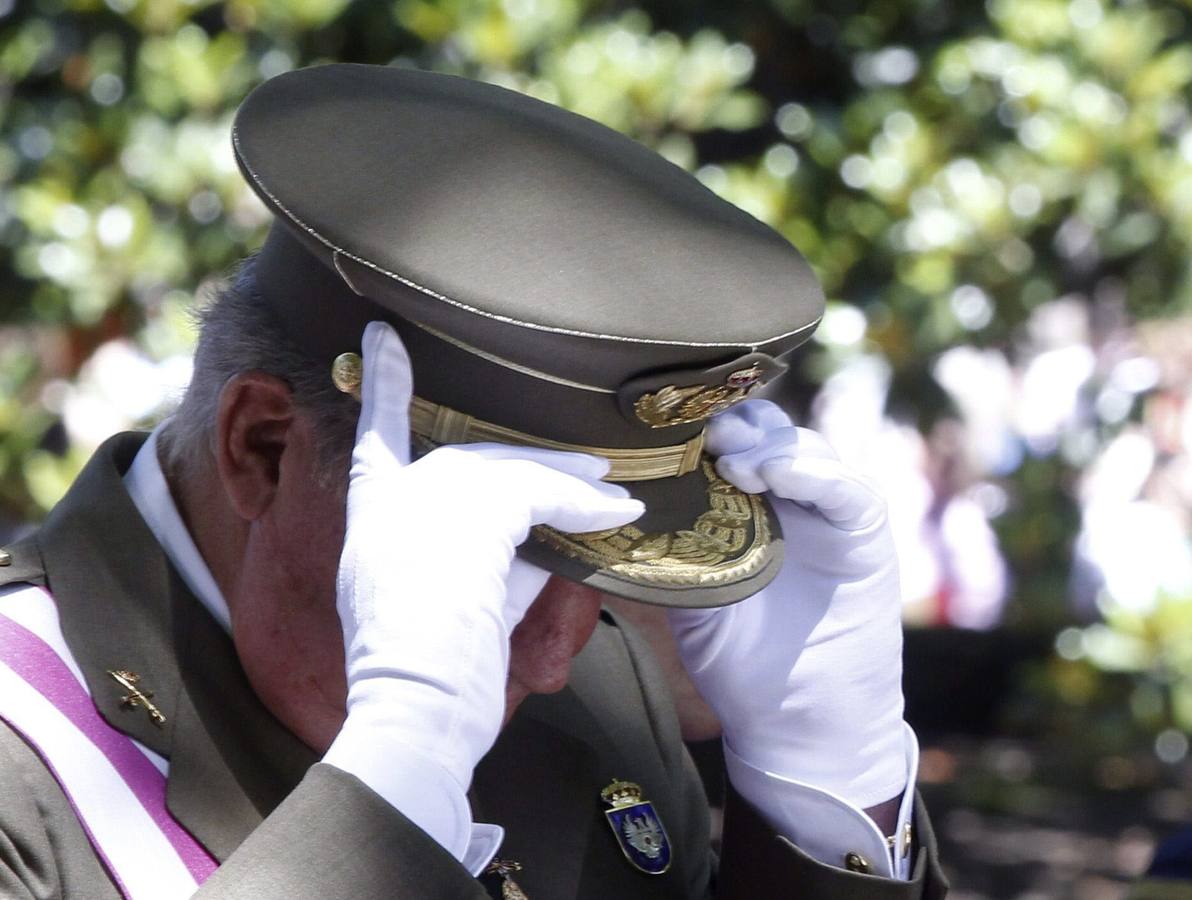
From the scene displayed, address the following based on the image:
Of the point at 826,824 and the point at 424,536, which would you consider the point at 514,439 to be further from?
the point at 826,824

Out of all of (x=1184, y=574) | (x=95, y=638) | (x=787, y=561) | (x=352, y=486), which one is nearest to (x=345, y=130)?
(x=352, y=486)

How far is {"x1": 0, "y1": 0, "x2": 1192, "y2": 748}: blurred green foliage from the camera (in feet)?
13.2

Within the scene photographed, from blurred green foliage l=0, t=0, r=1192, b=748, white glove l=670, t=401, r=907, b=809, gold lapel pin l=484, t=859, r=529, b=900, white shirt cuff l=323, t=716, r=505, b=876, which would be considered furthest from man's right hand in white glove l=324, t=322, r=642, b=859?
blurred green foliage l=0, t=0, r=1192, b=748

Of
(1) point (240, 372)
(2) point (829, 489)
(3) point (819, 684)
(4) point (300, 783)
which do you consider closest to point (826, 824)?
(3) point (819, 684)

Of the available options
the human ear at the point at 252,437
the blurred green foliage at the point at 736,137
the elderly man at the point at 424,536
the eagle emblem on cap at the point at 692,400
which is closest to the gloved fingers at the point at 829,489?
the elderly man at the point at 424,536

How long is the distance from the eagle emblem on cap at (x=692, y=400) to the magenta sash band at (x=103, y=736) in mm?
583

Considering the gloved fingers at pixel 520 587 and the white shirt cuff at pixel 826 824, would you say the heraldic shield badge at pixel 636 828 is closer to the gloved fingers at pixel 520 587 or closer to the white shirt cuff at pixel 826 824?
the white shirt cuff at pixel 826 824

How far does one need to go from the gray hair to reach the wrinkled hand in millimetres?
72

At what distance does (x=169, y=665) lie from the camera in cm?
159

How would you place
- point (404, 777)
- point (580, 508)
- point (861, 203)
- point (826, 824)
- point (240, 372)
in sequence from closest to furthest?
point (404, 777), point (580, 508), point (240, 372), point (826, 824), point (861, 203)

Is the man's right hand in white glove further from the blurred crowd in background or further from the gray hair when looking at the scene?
the blurred crowd in background

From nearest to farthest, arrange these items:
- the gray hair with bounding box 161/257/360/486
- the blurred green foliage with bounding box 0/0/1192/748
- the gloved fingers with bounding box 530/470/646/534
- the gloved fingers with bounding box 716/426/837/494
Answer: the gloved fingers with bounding box 530/470/646/534 < the gray hair with bounding box 161/257/360/486 < the gloved fingers with bounding box 716/426/837/494 < the blurred green foliage with bounding box 0/0/1192/748

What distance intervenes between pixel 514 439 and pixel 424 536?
0.52ft

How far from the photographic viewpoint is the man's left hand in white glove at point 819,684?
1.81m
